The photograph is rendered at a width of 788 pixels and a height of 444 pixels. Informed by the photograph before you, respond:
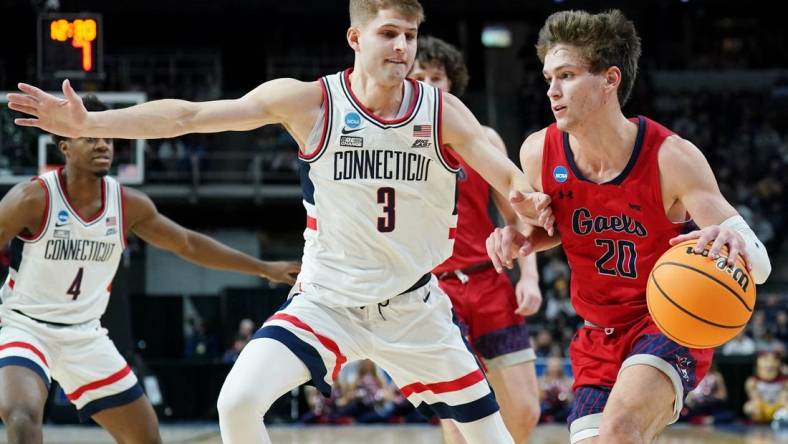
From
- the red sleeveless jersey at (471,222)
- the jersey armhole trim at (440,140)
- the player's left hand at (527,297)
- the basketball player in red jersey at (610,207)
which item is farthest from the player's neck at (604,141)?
the red sleeveless jersey at (471,222)

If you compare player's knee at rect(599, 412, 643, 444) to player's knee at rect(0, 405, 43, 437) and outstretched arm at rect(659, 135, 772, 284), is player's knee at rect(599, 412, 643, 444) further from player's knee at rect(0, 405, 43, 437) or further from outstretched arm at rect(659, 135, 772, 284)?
player's knee at rect(0, 405, 43, 437)

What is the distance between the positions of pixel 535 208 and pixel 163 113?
1566 mm

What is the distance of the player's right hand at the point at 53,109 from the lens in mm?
4043

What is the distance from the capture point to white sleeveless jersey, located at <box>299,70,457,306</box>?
15.3ft

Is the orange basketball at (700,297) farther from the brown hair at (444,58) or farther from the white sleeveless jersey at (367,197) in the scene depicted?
the brown hair at (444,58)

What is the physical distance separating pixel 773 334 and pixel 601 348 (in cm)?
1189

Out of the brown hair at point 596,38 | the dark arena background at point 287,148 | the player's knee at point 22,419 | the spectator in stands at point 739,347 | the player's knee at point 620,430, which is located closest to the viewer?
the player's knee at point 620,430

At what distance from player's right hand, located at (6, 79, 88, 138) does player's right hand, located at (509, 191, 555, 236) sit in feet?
5.70

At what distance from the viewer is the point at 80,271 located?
20.5ft

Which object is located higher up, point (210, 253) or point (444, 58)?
point (444, 58)

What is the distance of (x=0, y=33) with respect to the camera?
2358cm

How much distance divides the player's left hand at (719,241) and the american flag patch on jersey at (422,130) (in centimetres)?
123

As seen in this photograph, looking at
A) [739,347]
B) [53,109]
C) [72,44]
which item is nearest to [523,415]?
[53,109]

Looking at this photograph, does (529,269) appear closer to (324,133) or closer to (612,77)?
(612,77)
